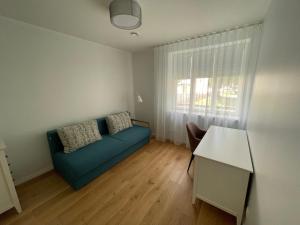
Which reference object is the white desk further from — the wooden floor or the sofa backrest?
the sofa backrest

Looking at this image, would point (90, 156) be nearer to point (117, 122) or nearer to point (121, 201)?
point (121, 201)

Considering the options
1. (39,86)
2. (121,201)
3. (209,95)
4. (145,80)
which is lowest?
(121,201)

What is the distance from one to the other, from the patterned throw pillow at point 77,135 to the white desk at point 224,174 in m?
1.93

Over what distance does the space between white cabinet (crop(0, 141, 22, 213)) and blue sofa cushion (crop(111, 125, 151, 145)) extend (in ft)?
5.11

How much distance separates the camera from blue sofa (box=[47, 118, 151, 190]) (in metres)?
1.87

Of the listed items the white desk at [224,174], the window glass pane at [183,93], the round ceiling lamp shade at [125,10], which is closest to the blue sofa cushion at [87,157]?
the white desk at [224,174]

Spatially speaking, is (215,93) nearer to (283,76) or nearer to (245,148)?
(245,148)

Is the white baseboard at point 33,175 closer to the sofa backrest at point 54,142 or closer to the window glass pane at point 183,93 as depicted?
the sofa backrest at point 54,142

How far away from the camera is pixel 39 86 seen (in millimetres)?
2090

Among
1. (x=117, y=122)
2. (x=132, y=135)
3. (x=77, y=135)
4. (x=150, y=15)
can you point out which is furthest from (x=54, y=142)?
(x=150, y=15)

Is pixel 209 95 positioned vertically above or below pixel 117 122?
above

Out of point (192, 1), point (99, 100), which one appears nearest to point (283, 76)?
point (192, 1)

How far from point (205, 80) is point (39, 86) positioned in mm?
3012

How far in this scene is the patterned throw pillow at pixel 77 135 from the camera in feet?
7.06
